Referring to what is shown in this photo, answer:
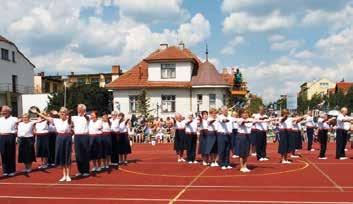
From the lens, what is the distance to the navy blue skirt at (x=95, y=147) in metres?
16.8

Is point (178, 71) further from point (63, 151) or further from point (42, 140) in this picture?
point (63, 151)

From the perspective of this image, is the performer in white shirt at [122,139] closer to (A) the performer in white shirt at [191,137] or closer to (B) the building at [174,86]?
(A) the performer in white shirt at [191,137]

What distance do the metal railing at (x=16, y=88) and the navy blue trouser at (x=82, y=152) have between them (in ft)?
165

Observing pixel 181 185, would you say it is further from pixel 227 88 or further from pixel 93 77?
pixel 93 77

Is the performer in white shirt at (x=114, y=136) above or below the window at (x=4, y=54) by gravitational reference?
below

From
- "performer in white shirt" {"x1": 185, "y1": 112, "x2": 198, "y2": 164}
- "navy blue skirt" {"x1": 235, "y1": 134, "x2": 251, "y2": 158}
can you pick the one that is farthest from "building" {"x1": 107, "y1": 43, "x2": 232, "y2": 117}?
"navy blue skirt" {"x1": 235, "y1": 134, "x2": 251, "y2": 158}

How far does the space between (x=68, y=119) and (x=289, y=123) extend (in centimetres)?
849

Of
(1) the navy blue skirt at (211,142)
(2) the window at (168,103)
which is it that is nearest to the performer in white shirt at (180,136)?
(1) the navy blue skirt at (211,142)

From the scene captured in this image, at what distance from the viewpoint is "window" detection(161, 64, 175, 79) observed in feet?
175

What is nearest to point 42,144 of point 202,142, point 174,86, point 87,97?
point 202,142

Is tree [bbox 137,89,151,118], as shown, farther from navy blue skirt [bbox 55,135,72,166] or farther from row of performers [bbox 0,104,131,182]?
navy blue skirt [bbox 55,135,72,166]

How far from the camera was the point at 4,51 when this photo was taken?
2515 inches

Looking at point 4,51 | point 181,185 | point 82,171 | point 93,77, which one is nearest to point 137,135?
point 82,171

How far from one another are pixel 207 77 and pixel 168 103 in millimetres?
4651
